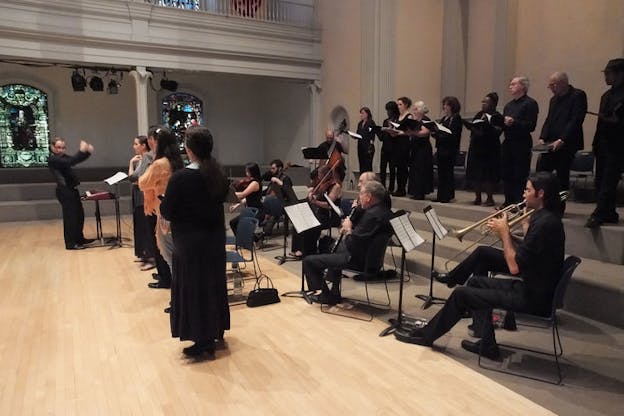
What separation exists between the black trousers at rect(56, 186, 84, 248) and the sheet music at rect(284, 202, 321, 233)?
4324 mm

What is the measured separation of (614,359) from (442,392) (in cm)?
142

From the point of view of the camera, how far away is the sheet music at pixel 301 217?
459 cm

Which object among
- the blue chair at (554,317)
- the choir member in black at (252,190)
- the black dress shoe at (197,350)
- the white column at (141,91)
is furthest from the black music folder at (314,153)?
the white column at (141,91)

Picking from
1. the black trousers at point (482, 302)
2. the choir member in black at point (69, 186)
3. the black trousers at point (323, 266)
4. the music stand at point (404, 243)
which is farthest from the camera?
the choir member in black at point (69, 186)

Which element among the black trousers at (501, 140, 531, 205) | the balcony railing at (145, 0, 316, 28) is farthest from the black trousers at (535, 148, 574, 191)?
the balcony railing at (145, 0, 316, 28)

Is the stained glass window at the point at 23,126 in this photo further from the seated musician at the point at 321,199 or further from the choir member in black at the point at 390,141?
the choir member in black at the point at 390,141

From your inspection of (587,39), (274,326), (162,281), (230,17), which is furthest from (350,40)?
(274,326)

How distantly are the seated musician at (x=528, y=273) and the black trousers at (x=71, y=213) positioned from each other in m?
5.98

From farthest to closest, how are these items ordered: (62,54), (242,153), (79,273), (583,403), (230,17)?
(242,153) < (230,17) < (62,54) < (79,273) < (583,403)

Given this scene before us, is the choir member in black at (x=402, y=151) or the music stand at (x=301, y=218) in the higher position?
the choir member in black at (x=402, y=151)

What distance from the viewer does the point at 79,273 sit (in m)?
5.96

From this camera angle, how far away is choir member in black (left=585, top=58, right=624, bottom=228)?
4461 millimetres

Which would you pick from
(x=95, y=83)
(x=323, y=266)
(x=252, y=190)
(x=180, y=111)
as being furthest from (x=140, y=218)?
(x=180, y=111)

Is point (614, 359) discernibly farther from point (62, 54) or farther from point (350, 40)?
point (62, 54)
